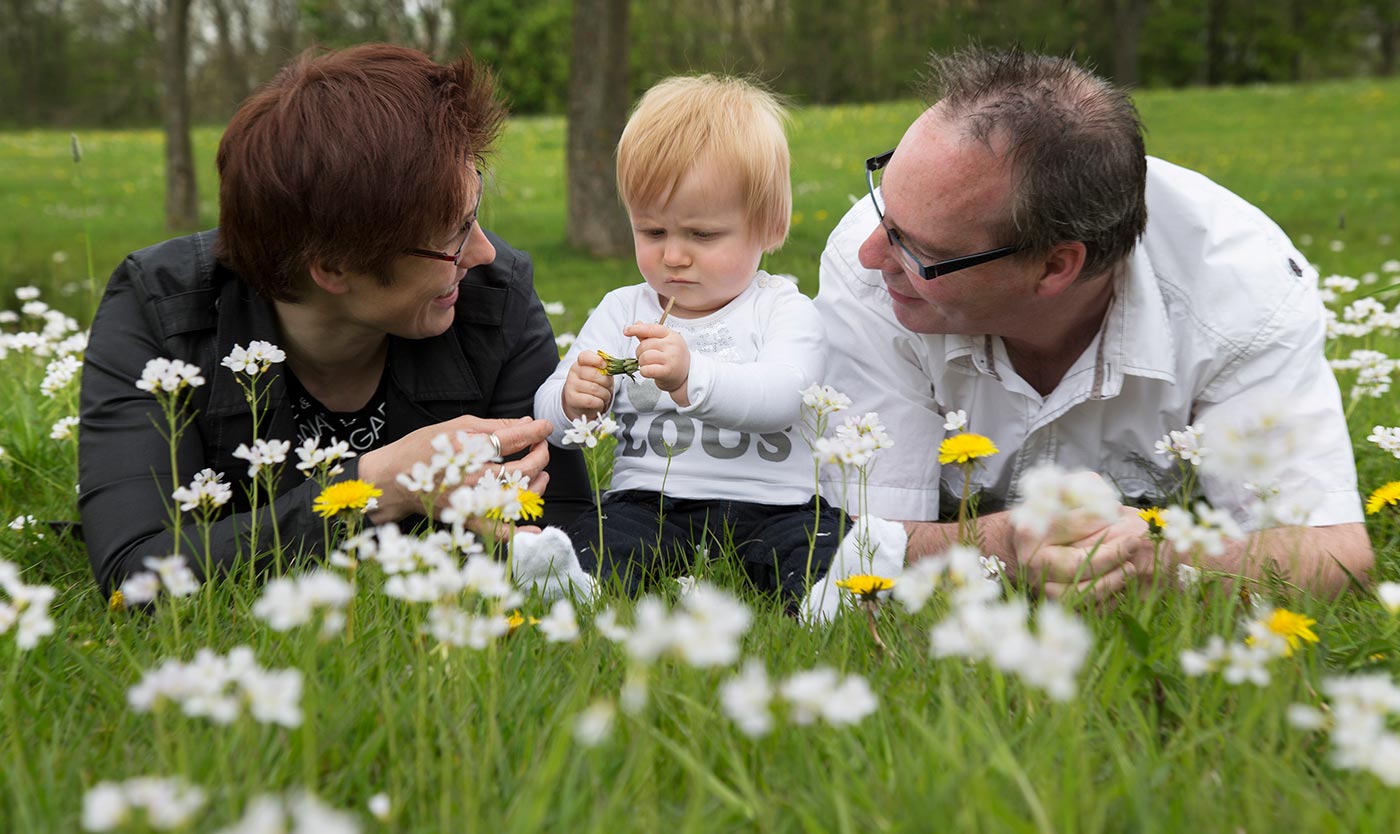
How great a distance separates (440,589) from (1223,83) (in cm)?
4168

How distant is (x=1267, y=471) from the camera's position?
1176 millimetres

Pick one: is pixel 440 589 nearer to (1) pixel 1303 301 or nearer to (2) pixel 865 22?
(1) pixel 1303 301

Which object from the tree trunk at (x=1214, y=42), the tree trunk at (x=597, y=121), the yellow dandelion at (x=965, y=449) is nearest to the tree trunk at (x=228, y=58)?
the tree trunk at (x=597, y=121)

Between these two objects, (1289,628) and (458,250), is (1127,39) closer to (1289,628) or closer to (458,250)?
(458,250)

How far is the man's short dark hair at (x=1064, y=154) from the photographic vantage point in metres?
2.55

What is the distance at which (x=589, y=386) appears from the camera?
8.78 feet

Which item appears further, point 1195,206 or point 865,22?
point 865,22

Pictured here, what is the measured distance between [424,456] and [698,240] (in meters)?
0.90

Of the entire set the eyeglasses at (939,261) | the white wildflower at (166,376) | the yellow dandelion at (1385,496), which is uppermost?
the eyeglasses at (939,261)

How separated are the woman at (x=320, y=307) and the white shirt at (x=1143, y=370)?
942 mm

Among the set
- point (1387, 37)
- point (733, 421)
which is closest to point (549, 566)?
point (733, 421)

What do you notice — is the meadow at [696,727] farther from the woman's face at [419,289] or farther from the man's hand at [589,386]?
the woman's face at [419,289]

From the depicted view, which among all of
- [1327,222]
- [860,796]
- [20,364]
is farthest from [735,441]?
[1327,222]

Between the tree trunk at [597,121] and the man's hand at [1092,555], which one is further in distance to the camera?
the tree trunk at [597,121]
